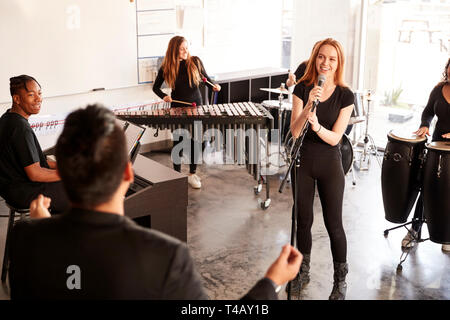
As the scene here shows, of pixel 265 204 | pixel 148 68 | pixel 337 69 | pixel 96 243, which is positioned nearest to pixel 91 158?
pixel 96 243

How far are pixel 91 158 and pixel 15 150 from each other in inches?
89.5

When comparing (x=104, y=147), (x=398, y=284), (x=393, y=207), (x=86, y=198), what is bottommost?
(x=398, y=284)

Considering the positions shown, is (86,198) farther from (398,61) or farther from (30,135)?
(398,61)

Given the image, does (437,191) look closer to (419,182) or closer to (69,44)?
(419,182)

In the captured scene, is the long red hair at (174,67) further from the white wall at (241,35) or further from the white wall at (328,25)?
the white wall at (328,25)

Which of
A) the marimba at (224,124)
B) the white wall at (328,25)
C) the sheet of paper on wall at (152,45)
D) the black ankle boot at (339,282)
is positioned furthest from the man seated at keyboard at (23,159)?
the white wall at (328,25)

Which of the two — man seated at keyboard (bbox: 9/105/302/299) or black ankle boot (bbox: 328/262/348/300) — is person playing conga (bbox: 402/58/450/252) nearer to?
black ankle boot (bbox: 328/262/348/300)

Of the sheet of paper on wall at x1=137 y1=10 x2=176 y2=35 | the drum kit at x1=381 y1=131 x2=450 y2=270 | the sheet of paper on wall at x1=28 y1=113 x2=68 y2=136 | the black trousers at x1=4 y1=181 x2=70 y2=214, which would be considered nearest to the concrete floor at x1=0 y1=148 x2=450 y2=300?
the drum kit at x1=381 y1=131 x2=450 y2=270

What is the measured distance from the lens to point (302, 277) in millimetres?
3834

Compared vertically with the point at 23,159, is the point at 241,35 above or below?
above

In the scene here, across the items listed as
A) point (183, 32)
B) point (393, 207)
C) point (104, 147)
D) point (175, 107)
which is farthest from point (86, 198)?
point (183, 32)

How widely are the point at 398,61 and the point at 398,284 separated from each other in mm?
4123

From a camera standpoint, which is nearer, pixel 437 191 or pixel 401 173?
pixel 437 191

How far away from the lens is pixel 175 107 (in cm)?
562
